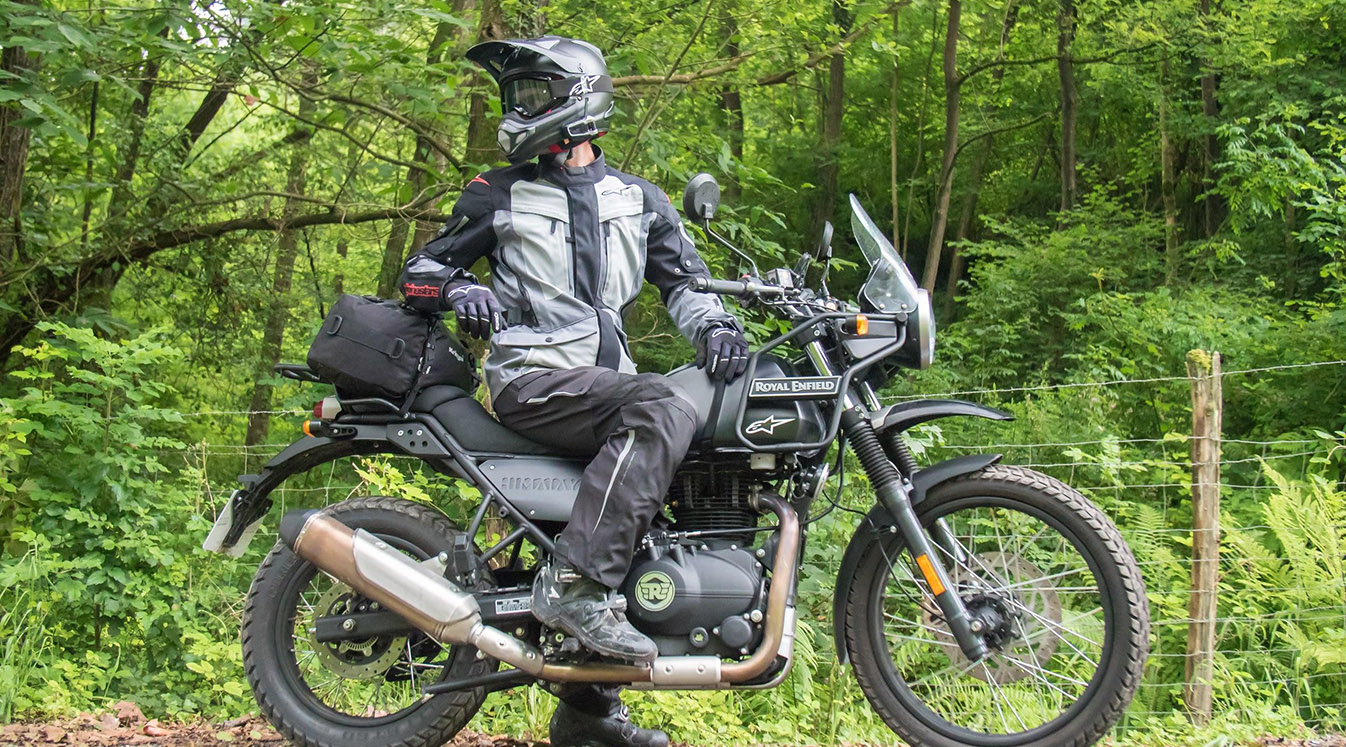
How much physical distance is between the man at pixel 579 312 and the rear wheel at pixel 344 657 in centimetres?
39

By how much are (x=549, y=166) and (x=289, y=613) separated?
1.62 metres

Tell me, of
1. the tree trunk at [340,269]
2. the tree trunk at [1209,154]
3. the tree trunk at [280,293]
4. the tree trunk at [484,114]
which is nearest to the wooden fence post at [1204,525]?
the tree trunk at [484,114]

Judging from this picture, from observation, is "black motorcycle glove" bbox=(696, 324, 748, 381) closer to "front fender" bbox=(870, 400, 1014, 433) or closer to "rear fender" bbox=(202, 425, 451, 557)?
"front fender" bbox=(870, 400, 1014, 433)

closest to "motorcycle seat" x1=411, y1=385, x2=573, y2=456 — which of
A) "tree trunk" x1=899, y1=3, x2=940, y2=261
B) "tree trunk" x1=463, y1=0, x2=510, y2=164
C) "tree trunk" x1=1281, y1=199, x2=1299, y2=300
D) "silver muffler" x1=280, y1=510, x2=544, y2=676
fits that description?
"silver muffler" x1=280, y1=510, x2=544, y2=676

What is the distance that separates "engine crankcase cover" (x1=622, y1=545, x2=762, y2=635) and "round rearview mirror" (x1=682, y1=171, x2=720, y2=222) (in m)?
0.99

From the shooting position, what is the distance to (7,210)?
24.9 ft

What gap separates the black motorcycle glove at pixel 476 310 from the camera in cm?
324

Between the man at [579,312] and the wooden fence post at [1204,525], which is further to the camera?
the wooden fence post at [1204,525]

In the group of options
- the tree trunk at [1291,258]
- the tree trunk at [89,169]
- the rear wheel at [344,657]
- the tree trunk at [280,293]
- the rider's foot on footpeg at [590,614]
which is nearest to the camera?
the rider's foot on footpeg at [590,614]

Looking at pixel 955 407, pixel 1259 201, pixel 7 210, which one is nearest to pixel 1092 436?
pixel 1259 201

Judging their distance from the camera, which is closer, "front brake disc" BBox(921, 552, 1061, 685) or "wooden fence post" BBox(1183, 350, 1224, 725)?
"front brake disc" BBox(921, 552, 1061, 685)

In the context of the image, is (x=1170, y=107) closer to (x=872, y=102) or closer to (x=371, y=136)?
(x=872, y=102)

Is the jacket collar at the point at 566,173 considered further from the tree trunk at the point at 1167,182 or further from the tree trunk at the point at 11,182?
the tree trunk at the point at 1167,182

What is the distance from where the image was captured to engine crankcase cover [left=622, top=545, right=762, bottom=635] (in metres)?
3.24
